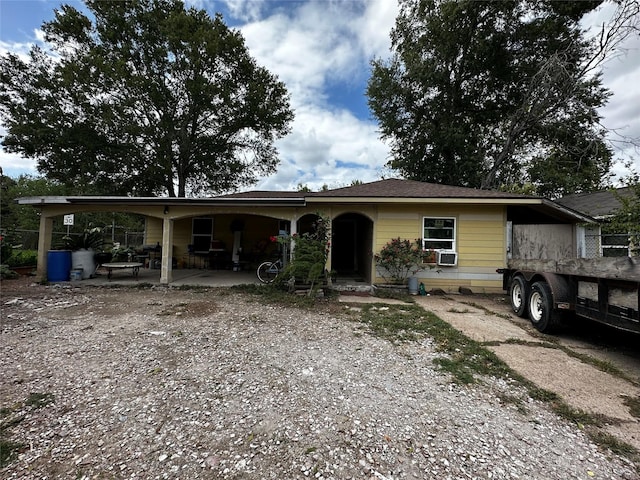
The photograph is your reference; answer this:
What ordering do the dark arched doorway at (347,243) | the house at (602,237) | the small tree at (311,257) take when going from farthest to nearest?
the dark arched doorway at (347,243), the house at (602,237), the small tree at (311,257)

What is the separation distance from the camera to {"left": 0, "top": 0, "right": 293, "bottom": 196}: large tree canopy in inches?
512

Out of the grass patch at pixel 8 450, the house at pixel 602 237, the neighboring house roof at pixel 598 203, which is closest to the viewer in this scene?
the grass patch at pixel 8 450

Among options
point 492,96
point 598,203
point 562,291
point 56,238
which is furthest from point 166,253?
point 492,96

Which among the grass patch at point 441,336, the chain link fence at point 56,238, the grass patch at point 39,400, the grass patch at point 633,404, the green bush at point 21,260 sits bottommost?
the grass patch at point 39,400

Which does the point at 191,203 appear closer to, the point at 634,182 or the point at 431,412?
the point at 431,412

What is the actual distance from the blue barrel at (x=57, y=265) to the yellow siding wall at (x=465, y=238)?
921cm

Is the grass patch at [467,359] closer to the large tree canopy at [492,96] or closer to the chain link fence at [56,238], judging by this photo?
the chain link fence at [56,238]

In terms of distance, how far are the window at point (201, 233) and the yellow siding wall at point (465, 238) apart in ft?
24.7

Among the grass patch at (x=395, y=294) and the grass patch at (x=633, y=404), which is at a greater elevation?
the grass patch at (x=395, y=294)

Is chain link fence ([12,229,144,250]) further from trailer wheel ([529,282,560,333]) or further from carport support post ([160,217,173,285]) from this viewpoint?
trailer wheel ([529,282,560,333])

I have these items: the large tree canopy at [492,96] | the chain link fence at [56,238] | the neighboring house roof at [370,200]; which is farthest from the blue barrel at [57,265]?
the large tree canopy at [492,96]

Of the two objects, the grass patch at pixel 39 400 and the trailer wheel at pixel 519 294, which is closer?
the grass patch at pixel 39 400

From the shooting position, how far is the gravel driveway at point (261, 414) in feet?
5.52

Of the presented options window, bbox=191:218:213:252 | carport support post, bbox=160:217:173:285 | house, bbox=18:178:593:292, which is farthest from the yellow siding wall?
window, bbox=191:218:213:252
